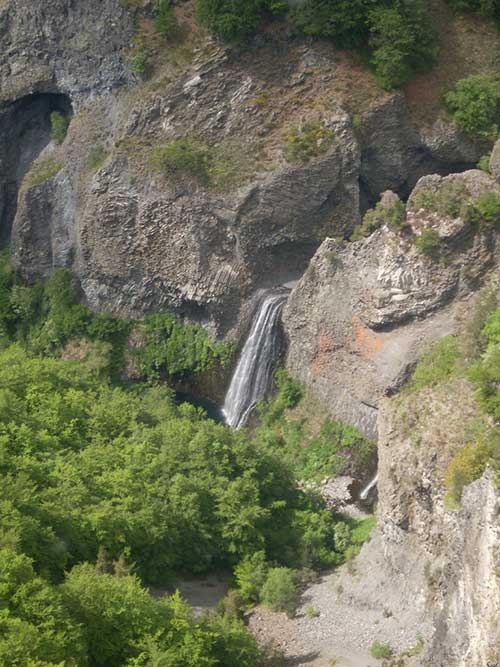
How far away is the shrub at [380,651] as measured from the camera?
89.5 feet

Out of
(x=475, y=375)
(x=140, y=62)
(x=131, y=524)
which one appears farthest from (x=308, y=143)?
(x=131, y=524)

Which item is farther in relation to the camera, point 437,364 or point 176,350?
point 176,350

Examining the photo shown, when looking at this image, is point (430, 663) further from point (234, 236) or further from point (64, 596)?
point (234, 236)

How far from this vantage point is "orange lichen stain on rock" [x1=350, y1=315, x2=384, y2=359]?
3819 cm

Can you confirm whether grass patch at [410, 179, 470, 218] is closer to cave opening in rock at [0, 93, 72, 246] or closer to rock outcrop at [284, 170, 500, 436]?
rock outcrop at [284, 170, 500, 436]

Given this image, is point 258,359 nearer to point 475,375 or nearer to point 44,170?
point 44,170

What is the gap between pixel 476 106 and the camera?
1732 inches

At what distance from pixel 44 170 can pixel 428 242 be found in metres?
20.2

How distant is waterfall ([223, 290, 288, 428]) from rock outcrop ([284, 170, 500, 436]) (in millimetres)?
1961

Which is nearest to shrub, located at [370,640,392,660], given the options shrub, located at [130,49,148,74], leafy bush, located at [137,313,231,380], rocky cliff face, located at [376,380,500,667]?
rocky cliff face, located at [376,380,500,667]

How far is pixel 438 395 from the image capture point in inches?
1240

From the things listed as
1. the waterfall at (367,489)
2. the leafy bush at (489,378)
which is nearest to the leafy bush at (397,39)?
the waterfall at (367,489)

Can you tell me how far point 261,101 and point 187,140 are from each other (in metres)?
3.21

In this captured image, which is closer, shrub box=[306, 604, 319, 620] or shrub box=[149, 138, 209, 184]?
shrub box=[306, 604, 319, 620]
